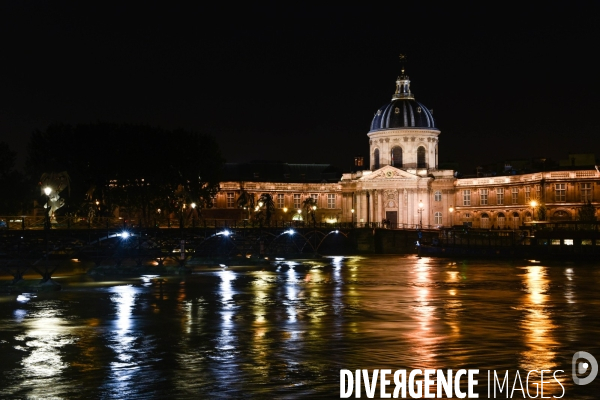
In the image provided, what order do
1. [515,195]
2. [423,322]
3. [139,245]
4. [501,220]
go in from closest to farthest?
[423,322]
[139,245]
[515,195]
[501,220]

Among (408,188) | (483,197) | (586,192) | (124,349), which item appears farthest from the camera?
(408,188)

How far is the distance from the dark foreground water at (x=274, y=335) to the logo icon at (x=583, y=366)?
346 millimetres

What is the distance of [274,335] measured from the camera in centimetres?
3906

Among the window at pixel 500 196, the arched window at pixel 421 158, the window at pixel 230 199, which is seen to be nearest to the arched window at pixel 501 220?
the window at pixel 500 196

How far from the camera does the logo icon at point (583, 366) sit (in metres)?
29.0

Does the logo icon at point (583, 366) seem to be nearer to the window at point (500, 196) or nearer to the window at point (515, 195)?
the window at point (515, 195)

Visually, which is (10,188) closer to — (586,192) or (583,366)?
(586,192)

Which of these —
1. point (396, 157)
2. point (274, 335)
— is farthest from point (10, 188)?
point (274, 335)

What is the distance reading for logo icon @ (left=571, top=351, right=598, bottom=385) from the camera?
29.0m

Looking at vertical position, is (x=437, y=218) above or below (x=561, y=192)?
below

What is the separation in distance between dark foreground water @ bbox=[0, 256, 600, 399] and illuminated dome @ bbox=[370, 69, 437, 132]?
366 feet

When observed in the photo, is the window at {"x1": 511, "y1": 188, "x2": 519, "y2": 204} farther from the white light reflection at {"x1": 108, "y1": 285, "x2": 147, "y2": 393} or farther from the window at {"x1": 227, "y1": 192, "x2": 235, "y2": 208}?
the white light reflection at {"x1": 108, "y1": 285, "x2": 147, "y2": 393}

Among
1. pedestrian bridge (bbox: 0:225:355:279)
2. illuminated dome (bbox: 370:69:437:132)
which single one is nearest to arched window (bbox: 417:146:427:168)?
illuminated dome (bbox: 370:69:437:132)

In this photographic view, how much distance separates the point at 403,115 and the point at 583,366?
149 meters
